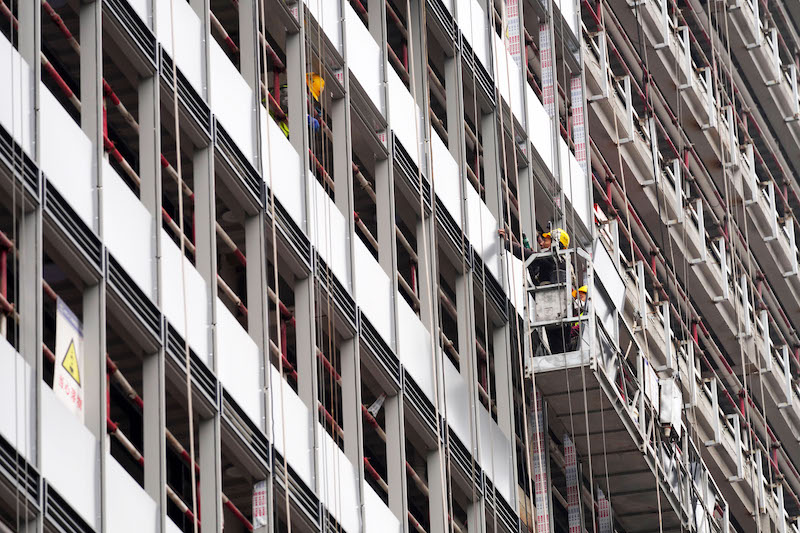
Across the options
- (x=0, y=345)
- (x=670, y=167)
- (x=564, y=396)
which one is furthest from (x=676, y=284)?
(x=0, y=345)

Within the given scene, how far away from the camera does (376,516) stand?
27734mm

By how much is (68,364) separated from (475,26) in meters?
15.1

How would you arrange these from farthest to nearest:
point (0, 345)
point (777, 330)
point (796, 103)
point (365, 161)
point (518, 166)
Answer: point (796, 103), point (777, 330), point (518, 166), point (365, 161), point (0, 345)

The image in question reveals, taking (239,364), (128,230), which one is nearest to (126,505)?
(128,230)

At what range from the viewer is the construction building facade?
71.5 ft

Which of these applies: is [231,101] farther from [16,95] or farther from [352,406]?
[16,95]

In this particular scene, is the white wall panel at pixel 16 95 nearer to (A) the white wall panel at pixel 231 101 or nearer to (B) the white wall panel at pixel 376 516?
(A) the white wall panel at pixel 231 101

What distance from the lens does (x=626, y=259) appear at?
45.2m

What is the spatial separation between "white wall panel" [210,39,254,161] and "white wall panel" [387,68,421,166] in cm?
487

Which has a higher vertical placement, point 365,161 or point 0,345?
point 365,161

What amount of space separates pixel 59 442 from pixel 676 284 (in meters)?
29.7

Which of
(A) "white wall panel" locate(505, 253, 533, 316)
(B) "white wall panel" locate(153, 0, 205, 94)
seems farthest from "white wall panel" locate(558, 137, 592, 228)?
(B) "white wall panel" locate(153, 0, 205, 94)

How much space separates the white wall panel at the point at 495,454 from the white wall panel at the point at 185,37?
8971 millimetres

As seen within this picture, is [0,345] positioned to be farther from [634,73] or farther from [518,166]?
[634,73]
